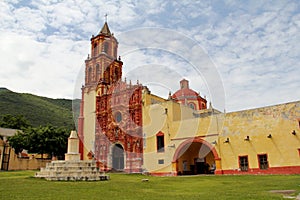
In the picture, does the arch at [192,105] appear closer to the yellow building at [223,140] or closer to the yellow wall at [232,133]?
the yellow building at [223,140]

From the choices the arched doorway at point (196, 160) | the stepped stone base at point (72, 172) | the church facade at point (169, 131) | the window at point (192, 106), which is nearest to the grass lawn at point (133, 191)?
the stepped stone base at point (72, 172)

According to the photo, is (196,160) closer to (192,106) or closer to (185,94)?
(192,106)

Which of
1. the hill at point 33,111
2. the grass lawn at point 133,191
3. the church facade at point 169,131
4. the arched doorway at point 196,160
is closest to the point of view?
the grass lawn at point 133,191

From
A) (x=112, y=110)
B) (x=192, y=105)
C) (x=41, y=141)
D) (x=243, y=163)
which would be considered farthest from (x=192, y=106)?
(x=41, y=141)

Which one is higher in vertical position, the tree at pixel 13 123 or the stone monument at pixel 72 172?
the tree at pixel 13 123

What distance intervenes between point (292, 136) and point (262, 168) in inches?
135

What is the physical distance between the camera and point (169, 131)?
90.9ft

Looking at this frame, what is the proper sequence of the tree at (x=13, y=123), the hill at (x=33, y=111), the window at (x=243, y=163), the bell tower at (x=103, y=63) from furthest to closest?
the hill at (x=33, y=111), the tree at (x=13, y=123), the bell tower at (x=103, y=63), the window at (x=243, y=163)

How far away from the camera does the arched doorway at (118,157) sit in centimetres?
3197

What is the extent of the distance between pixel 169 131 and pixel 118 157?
8207mm

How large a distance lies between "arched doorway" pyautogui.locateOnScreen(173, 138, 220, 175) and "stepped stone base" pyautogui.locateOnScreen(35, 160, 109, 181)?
1170 centimetres

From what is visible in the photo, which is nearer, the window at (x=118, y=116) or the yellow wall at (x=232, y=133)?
the yellow wall at (x=232, y=133)

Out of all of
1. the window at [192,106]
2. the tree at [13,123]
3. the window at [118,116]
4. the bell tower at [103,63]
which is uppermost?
the bell tower at [103,63]

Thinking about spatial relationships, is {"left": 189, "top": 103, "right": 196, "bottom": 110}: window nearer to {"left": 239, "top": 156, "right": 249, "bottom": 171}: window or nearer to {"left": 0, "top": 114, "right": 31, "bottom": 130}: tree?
{"left": 239, "top": 156, "right": 249, "bottom": 171}: window
